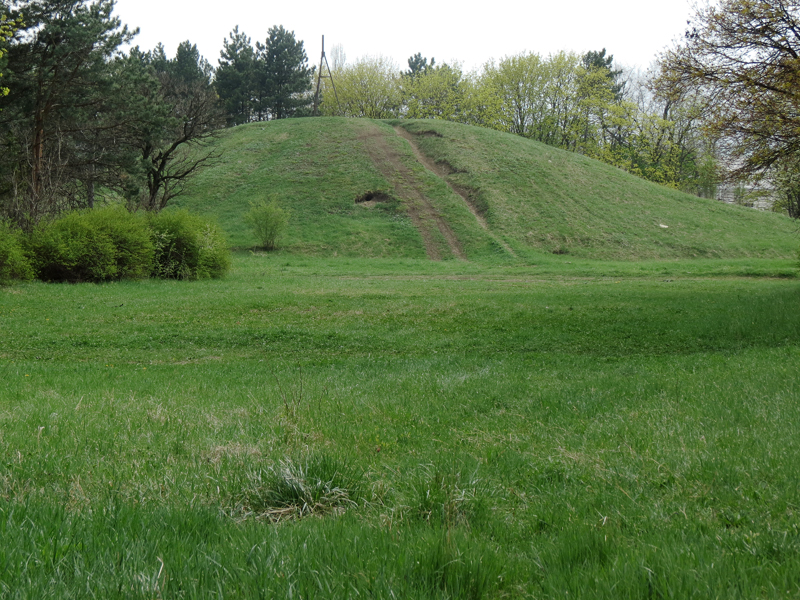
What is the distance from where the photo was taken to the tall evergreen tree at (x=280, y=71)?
2859 inches

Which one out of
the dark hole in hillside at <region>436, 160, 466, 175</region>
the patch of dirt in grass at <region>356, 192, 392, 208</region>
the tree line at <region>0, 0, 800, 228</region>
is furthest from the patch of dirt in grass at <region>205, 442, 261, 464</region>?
the dark hole in hillside at <region>436, 160, 466, 175</region>

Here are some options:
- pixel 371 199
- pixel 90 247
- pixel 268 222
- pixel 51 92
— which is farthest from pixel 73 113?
pixel 371 199

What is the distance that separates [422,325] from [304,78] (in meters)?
68.8

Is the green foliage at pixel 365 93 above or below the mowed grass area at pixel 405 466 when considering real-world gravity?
above

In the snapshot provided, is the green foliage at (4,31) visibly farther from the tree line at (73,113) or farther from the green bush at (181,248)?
the green bush at (181,248)

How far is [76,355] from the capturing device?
11.6 meters

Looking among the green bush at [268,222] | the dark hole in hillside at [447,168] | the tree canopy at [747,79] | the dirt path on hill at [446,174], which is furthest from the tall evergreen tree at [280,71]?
the tree canopy at [747,79]

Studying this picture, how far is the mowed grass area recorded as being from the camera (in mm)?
2303

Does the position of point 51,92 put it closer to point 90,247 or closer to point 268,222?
point 90,247

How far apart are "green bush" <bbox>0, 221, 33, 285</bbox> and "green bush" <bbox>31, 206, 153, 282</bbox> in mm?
666

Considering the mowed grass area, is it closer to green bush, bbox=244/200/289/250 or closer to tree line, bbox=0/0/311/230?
tree line, bbox=0/0/311/230

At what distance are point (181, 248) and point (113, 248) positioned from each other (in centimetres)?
317

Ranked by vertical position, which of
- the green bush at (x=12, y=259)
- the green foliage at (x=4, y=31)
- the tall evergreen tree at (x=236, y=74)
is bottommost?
the green bush at (x=12, y=259)

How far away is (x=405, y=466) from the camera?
4230mm
